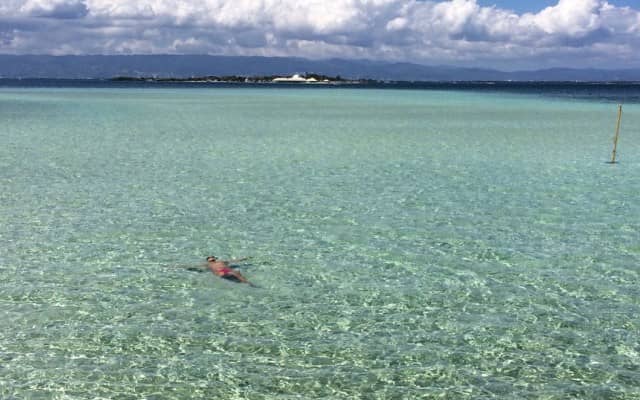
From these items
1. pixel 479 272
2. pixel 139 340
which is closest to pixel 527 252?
pixel 479 272

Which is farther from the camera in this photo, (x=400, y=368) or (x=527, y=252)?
(x=527, y=252)

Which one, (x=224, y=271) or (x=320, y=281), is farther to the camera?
(x=224, y=271)

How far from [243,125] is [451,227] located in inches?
1442

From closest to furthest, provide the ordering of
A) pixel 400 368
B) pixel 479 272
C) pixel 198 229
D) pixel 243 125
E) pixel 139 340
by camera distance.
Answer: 1. pixel 400 368
2. pixel 139 340
3. pixel 479 272
4. pixel 198 229
5. pixel 243 125

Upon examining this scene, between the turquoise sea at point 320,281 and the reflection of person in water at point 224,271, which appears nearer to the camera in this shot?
the turquoise sea at point 320,281

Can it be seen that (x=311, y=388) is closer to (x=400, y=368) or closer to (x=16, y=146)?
(x=400, y=368)

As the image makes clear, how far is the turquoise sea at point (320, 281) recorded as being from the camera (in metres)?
10.0

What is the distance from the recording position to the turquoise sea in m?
10.0

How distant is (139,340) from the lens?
11133mm

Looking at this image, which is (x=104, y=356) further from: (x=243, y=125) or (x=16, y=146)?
(x=243, y=125)

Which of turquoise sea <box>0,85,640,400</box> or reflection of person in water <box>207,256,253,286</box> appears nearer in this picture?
turquoise sea <box>0,85,640,400</box>

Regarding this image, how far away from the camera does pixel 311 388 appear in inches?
377

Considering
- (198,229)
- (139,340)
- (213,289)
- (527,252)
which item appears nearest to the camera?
(139,340)

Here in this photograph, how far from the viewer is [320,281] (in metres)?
14.3
